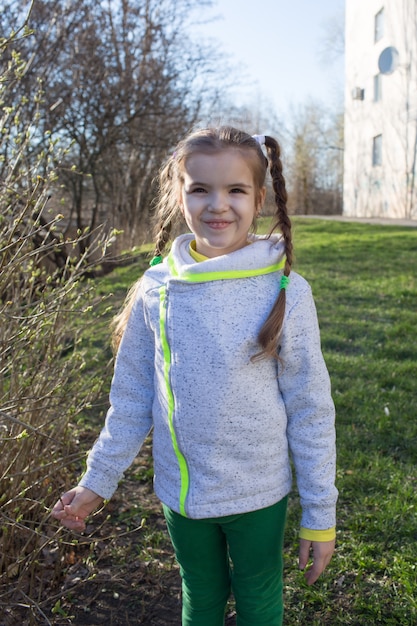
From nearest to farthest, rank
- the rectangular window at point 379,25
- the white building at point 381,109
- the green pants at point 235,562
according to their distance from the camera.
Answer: the green pants at point 235,562
the white building at point 381,109
the rectangular window at point 379,25

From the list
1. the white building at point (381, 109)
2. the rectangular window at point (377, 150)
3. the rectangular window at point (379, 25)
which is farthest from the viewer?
the rectangular window at point (377, 150)

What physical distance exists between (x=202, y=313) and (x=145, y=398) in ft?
1.14

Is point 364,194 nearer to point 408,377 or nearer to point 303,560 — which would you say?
point 408,377

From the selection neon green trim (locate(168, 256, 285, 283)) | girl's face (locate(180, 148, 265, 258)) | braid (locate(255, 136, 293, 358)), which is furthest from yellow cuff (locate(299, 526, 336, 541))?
girl's face (locate(180, 148, 265, 258))

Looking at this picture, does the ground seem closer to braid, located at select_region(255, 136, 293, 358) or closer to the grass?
the grass

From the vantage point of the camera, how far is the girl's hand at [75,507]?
1.77 meters

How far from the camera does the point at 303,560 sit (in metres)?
1.70

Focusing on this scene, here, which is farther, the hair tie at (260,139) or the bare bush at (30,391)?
the bare bush at (30,391)

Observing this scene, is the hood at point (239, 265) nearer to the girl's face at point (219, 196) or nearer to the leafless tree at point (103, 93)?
the girl's face at point (219, 196)

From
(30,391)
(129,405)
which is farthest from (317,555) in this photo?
(30,391)

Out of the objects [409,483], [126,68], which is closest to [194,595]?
[409,483]

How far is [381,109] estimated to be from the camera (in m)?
19.6

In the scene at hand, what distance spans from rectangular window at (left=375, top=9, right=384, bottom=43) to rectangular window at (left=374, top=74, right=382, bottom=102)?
1.18 meters

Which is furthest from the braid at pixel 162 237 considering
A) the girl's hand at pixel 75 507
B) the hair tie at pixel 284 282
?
the girl's hand at pixel 75 507
